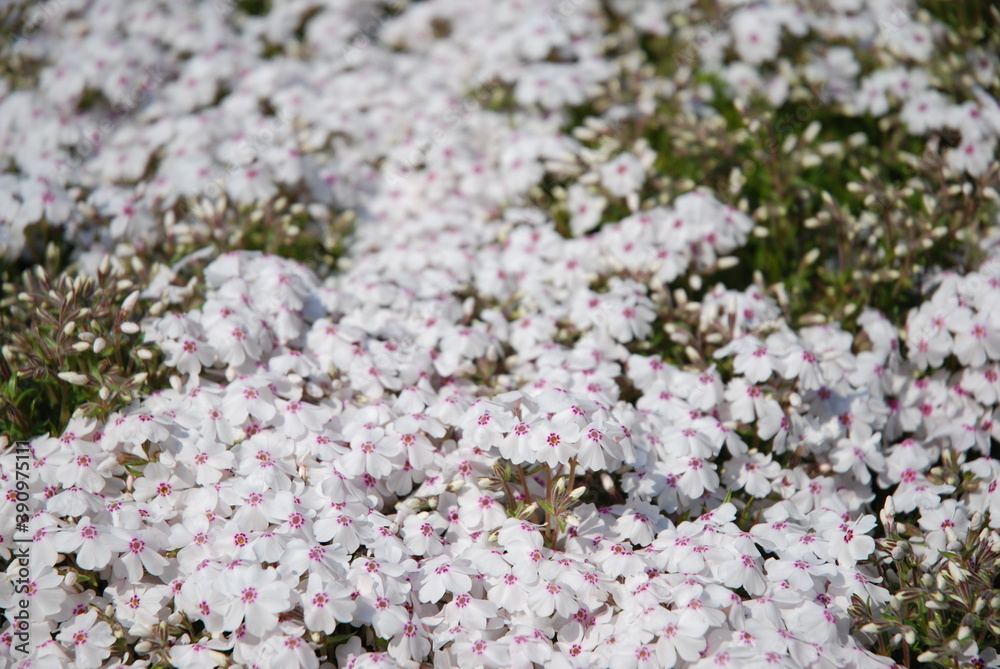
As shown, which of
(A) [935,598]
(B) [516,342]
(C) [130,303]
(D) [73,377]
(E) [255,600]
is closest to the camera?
(E) [255,600]

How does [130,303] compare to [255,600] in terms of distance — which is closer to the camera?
[255,600]

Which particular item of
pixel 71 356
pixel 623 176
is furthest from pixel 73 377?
pixel 623 176

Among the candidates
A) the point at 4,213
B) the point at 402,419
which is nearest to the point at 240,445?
the point at 402,419

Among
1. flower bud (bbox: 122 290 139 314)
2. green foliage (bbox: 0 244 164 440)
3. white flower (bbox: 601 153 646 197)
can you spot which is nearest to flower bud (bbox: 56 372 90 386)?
green foliage (bbox: 0 244 164 440)

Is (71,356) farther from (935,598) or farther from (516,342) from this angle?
(935,598)

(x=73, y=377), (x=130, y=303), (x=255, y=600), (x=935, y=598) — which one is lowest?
(x=935, y=598)

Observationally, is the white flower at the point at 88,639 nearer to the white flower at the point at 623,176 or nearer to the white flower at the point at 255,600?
the white flower at the point at 255,600

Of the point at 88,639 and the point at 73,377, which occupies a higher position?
the point at 73,377

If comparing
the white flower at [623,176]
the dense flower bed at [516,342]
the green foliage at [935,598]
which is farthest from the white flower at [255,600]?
the white flower at [623,176]

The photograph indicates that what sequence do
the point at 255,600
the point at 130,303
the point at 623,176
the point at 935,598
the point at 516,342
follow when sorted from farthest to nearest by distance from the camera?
the point at 623,176 < the point at 516,342 < the point at 130,303 < the point at 935,598 < the point at 255,600
